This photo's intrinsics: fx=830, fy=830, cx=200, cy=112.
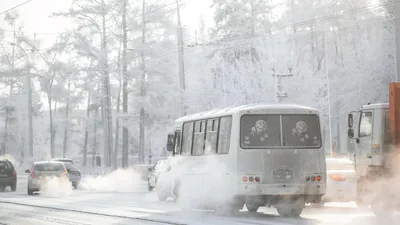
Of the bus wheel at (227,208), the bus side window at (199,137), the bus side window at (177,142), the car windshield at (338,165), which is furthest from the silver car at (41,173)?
the bus wheel at (227,208)

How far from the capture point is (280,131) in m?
19.6

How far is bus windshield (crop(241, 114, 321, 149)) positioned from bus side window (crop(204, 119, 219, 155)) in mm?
1342

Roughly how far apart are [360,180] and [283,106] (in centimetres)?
251

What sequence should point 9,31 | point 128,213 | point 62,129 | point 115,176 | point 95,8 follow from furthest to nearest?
1. point 62,129
2. point 9,31
3. point 95,8
4. point 115,176
5. point 128,213

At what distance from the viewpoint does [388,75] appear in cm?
5928

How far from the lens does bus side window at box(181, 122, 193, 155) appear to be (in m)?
22.9

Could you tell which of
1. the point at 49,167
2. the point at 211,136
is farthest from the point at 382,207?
the point at 49,167

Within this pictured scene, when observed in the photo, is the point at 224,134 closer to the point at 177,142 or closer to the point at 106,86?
the point at 177,142

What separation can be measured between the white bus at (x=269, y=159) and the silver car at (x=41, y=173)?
54.6ft

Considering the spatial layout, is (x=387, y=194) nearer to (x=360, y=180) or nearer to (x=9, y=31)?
(x=360, y=180)

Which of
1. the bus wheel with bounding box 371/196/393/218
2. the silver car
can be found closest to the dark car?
the silver car

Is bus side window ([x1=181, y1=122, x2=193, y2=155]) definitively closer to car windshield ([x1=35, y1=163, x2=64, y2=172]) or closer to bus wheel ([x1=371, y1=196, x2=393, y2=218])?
bus wheel ([x1=371, y1=196, x2=393, y2=218])

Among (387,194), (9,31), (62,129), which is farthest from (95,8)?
(387,194)

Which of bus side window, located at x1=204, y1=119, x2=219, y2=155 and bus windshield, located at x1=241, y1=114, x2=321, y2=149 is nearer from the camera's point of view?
bus windshield, located at x1=241, y1=114, x2=321, y2=149
